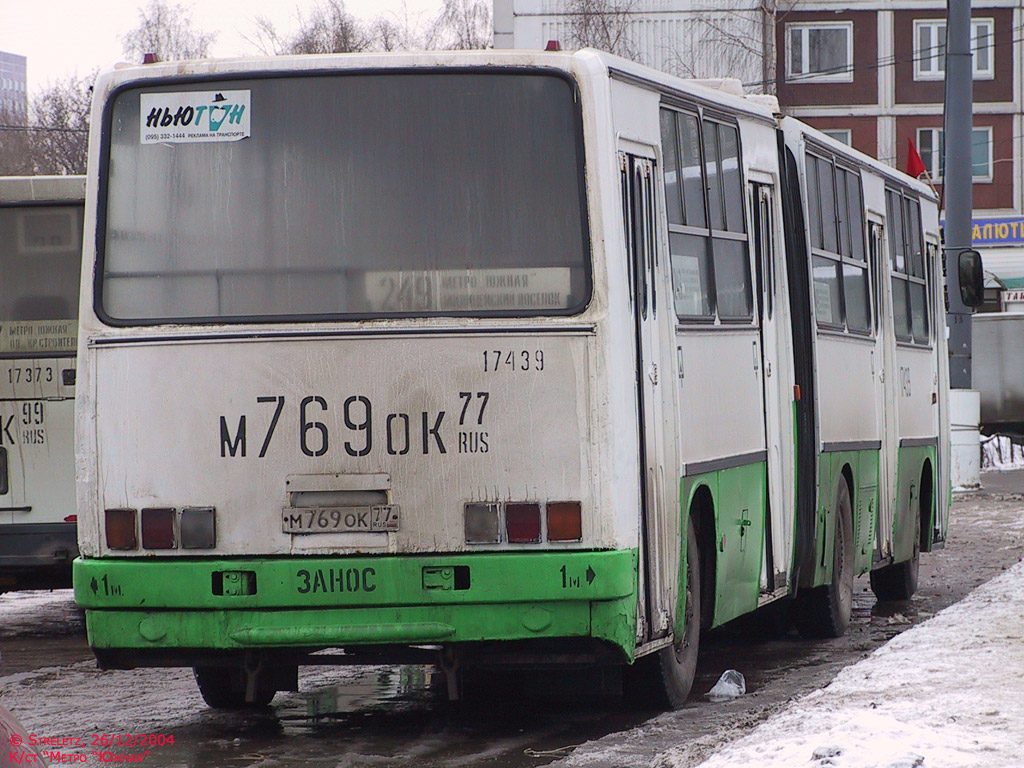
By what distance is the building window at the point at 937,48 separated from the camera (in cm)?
5388

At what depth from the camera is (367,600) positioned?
773cm

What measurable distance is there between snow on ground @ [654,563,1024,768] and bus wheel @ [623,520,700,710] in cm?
78

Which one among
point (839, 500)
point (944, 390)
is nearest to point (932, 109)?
point (944, 390)

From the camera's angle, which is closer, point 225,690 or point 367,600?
point 367,600

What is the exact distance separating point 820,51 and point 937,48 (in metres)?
3.23

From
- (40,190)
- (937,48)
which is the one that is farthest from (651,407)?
(937,48)

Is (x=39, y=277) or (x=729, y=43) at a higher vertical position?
(x=729, y=43)

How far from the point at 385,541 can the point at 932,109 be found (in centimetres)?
4884

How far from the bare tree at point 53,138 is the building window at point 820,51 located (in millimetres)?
21255

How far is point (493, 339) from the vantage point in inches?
308

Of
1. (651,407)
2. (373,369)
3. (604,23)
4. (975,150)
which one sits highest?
(604,23)

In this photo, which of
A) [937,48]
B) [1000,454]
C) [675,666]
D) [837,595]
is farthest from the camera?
[937,48]

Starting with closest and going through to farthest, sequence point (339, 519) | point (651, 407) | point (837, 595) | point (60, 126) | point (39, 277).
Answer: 1. point (339, 519)
2. point (651, 407)
3. point (837, 595)
4. point (39, 277)
5. point (60, 126)

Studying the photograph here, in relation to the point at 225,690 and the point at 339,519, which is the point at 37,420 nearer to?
the point at 225,690
